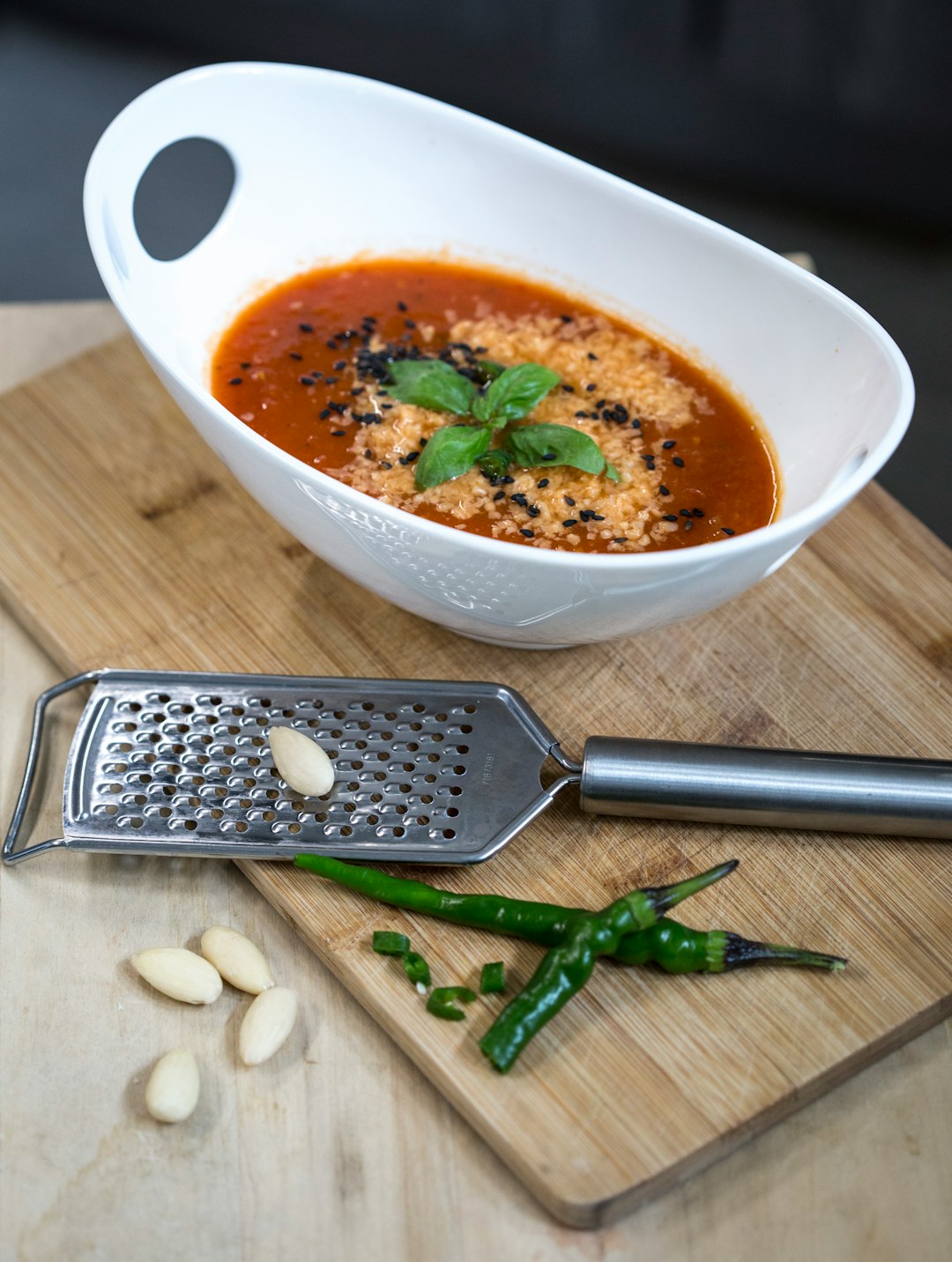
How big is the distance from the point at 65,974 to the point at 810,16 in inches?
123

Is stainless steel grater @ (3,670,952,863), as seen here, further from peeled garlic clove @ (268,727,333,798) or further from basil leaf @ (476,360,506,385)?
basil leaf @ (476,360,506,385)

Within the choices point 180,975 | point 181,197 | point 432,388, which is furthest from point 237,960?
point 181,197

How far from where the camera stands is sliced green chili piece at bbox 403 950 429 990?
185 cm

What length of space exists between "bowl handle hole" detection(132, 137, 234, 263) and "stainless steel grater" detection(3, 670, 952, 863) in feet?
6.11

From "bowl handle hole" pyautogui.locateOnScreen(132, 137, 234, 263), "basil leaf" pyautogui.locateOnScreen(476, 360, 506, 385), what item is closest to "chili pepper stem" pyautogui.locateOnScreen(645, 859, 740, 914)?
"basil leaf" pyautogui.locateOnScreen(476, 360, 506, 385)

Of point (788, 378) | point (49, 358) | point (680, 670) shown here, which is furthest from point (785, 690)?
point (49, 358)

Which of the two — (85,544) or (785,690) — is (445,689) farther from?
(85,544)

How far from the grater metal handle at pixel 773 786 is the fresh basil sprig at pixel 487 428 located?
0.47 meters

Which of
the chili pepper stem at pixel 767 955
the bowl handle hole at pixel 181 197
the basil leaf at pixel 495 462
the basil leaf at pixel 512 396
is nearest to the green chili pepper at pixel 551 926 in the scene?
the chili pepper stem at pixel 767 955

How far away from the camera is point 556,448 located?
2115 mm

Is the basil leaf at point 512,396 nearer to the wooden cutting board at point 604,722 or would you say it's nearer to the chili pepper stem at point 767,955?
the wooden cutting board at point 604,722

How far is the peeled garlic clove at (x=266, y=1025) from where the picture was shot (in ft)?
6.06

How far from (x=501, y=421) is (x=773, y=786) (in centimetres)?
74

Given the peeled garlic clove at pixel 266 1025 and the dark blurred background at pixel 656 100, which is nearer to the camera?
the peeled garlic clove at pixel 266 1025
